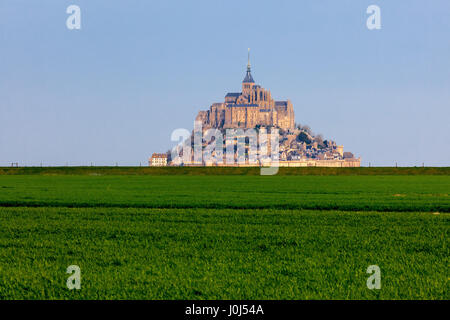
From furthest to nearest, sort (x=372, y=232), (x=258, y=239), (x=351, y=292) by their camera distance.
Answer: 1. (x=372, y=232)
2. (x=258, y=239)
3. (x=351, y=292)

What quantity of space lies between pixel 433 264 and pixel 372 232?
4641mm

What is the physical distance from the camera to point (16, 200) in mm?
25594

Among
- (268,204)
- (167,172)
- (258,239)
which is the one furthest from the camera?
(167,172)

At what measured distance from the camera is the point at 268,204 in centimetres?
2323

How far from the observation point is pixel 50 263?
363 inches

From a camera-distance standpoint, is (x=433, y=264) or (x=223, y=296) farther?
(x=433, y=264)

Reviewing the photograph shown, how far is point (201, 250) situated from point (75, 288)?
12.1ft
